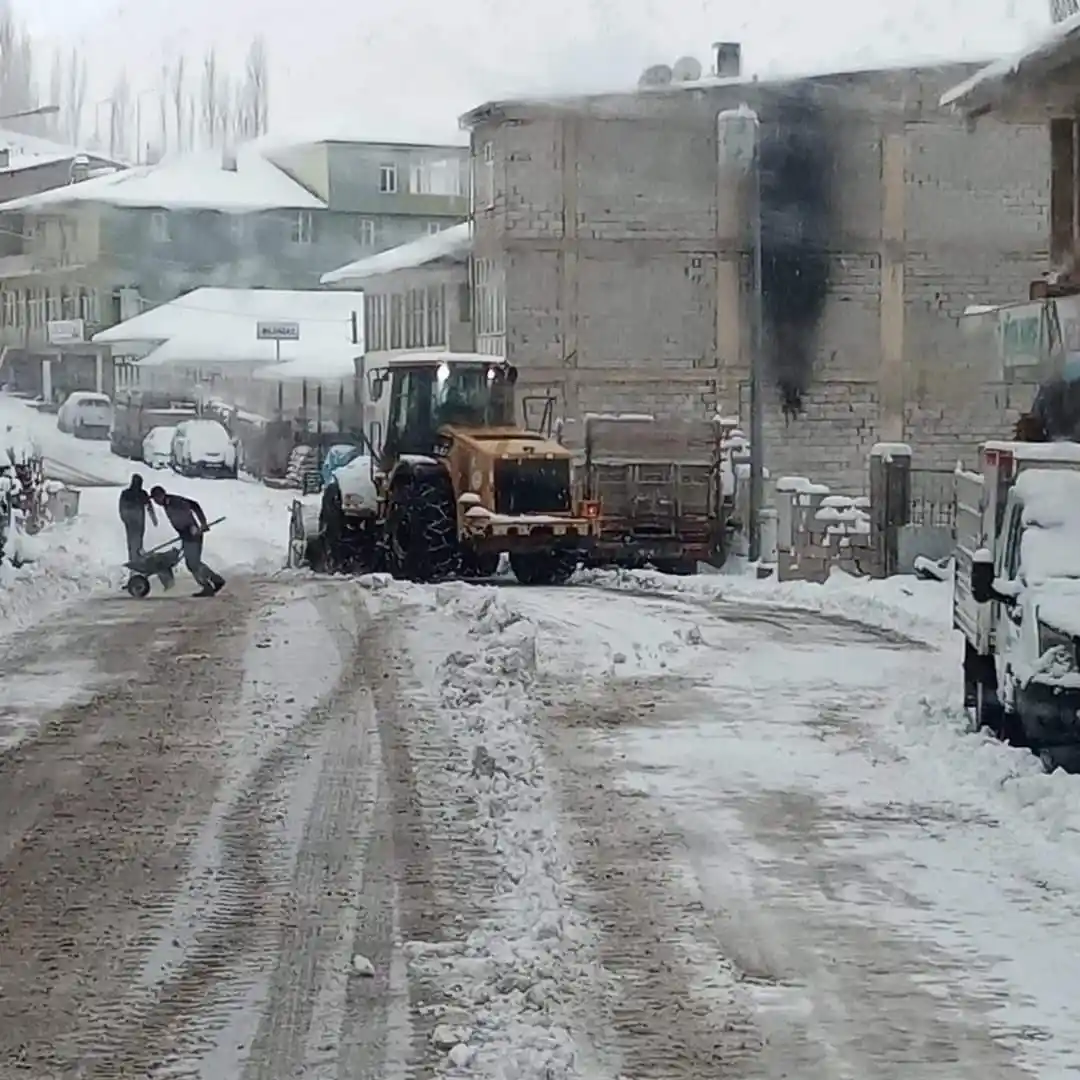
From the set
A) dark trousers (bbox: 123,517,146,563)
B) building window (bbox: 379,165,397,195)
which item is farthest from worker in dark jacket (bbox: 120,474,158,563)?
building window (bbox: 379,165,397,195)

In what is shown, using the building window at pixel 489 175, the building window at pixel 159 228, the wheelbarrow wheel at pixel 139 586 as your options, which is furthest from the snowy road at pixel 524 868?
→ the building window at pixel 159 228

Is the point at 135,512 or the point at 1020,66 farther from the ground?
the point at 1020,66

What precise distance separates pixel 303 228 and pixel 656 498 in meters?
38.0

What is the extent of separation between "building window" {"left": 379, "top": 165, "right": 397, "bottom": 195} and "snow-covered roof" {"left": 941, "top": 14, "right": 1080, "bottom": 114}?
121 feet

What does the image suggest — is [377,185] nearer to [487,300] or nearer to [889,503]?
[487,300]

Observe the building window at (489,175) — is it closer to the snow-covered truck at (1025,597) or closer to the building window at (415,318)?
the building window at (415,318)

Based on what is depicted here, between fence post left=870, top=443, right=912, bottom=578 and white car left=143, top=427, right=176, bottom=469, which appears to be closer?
fence post left=870, top=443, right=912, bottom=578

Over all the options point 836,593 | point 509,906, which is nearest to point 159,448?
point 836,593

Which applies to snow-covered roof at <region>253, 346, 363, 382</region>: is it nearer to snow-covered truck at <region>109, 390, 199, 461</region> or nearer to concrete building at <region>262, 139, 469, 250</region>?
snow-covered truck at <region>109, 390, 199, 461</region>

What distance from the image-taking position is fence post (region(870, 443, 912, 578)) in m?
22.8

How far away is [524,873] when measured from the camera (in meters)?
8.07

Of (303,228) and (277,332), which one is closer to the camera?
(277,332)

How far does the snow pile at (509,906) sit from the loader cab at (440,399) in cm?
949

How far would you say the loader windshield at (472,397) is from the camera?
906 inches
